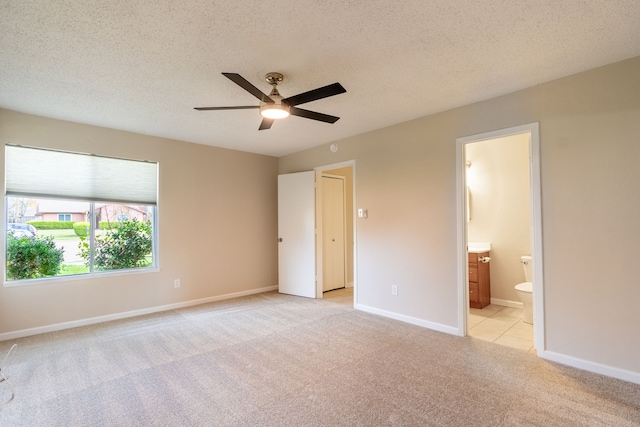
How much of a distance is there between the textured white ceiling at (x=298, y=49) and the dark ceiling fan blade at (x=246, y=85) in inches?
11.6

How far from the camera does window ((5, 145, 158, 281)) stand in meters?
3.47

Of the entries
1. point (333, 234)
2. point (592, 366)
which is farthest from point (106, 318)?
point (592, 366)

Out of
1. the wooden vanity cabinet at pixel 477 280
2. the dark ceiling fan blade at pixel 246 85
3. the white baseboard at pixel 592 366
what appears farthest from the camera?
the wooden vanity cabinet at pixel 477 280

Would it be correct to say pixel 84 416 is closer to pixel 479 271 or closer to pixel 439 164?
pixel 439 164

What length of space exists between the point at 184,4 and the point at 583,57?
2839mm

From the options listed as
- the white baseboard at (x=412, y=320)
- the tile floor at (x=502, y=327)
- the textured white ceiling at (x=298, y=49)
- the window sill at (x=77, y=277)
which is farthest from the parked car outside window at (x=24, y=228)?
the tile floor at (x=502, y=327)

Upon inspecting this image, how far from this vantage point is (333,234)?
18.5 feet

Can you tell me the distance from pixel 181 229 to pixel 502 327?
14.5 feet

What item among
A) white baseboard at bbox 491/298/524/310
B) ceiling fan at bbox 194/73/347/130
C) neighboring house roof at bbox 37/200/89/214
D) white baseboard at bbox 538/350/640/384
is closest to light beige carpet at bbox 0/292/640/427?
white baseboard at bbox 538/350/640/384

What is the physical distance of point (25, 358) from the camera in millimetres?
2842

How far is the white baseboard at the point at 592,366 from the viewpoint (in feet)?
7.69

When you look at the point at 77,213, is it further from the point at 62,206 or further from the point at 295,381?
the point at 295,381

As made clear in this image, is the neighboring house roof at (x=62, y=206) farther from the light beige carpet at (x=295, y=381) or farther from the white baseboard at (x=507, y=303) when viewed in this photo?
the white baseboard at (x=507, y=303)

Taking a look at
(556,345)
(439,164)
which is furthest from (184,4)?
(556,345)
